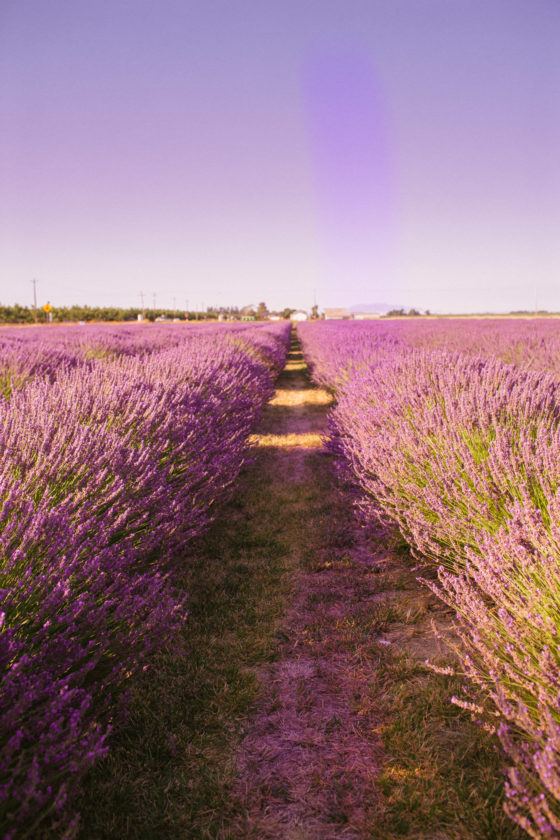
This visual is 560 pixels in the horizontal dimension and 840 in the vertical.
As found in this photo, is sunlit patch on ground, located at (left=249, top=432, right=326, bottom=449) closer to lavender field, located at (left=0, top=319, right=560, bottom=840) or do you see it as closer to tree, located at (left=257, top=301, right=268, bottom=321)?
lavender field, located at (left=0, top=319, right=560, bottom=840)

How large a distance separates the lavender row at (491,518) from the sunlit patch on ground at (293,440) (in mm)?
1626

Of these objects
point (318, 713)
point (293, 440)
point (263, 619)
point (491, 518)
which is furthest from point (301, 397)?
point (318, 713)

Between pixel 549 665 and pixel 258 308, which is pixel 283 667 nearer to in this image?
pixel 549 665

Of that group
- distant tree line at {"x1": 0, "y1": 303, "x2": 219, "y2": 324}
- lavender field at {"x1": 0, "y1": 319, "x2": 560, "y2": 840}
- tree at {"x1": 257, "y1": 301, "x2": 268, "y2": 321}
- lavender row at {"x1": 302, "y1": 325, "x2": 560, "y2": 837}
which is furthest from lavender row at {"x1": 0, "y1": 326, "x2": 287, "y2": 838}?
tree at {"x1": 257, "y1": 301, "x2": 268, "y2": 321}

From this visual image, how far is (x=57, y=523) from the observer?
153 cm

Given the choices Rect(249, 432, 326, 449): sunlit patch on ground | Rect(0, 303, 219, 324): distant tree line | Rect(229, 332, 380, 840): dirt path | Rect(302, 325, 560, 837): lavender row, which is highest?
Rect(0, 303, 219, 324): distant tree line

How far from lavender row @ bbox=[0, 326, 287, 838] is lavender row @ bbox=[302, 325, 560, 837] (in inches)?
39.8

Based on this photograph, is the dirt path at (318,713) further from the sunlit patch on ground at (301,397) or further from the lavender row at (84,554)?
the sunlit patch on ground at (301,397)

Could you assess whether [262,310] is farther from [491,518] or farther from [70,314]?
[491,518]

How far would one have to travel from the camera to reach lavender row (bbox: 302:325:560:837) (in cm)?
130

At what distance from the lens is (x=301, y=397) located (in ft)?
33.5

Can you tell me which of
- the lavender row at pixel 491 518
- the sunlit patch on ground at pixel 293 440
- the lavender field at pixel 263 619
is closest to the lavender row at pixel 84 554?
the lavender field at pixel 263 619

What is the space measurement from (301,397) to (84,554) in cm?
865

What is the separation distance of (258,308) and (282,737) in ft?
326
